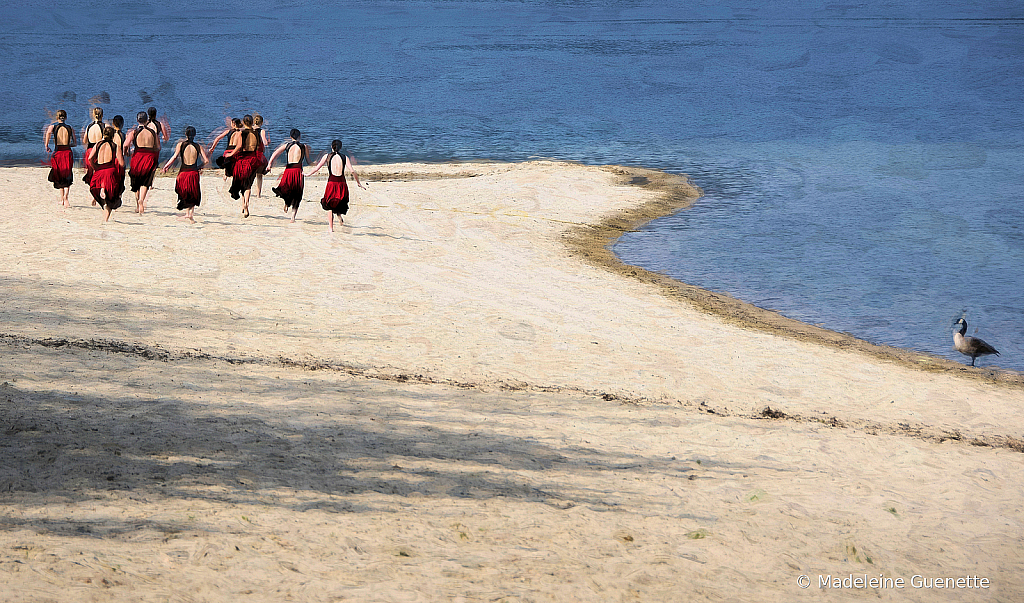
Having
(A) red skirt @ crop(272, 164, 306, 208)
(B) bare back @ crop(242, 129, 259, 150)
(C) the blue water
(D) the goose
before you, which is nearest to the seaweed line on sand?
(D) the goose

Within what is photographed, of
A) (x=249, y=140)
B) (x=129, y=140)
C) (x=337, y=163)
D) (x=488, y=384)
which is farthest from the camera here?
(x=249, y=140)

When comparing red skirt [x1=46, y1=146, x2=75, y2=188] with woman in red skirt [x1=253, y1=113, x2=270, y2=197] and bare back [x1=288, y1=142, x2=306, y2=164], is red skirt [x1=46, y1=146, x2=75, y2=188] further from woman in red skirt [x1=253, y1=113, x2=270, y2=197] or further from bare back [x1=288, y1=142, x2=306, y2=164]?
bare back [x1=288, y1=142, x2=306, y2=164]

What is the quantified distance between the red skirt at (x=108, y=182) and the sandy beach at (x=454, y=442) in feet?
5.15

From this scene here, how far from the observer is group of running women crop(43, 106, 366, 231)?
15.7m

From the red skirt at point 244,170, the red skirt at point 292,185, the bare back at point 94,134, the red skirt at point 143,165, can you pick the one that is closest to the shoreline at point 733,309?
the red skirt at point 292,185

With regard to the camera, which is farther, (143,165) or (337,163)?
(143,165)

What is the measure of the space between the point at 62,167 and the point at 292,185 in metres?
4.64

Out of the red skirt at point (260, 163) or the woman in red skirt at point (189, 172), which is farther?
the red skirt at point (260, 163)

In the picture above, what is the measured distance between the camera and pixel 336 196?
16344 mm

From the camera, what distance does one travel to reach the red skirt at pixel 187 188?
53.0 ft

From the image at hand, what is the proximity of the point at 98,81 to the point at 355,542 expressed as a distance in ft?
252

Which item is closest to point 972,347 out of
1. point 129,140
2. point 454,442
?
point 454,442

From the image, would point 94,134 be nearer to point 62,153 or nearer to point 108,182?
point 108,182

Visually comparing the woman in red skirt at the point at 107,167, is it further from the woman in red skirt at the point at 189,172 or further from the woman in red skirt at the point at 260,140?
the woman in red skirt at the point at 260,140
